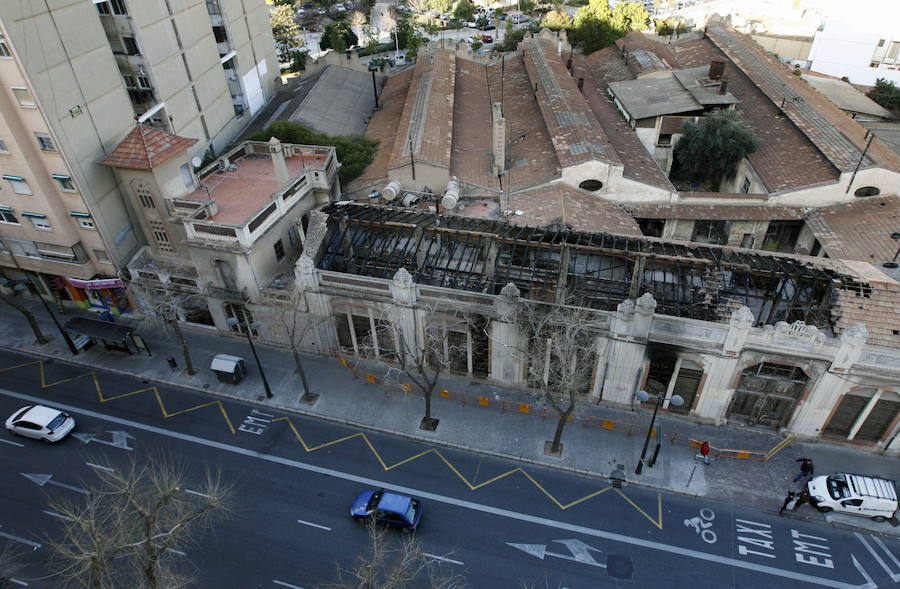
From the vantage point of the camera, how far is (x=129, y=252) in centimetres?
3872

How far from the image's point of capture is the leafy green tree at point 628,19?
7781cm

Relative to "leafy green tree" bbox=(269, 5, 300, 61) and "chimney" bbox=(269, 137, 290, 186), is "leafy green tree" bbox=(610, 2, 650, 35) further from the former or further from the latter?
"chimney" bbox=(269, 137, 290, 186)

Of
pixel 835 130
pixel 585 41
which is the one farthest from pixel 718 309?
pixel 585 41

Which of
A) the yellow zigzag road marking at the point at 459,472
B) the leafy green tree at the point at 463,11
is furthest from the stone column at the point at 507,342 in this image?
the leafy green tree at the point at 463,11

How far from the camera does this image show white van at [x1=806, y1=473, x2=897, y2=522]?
2603 centimetres

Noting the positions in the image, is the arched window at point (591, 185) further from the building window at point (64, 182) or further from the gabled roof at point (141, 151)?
the building window at point (64, 182)

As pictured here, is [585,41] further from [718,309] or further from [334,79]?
[718,309]

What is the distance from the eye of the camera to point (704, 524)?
26812 mm

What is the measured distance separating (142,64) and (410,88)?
2708 cm

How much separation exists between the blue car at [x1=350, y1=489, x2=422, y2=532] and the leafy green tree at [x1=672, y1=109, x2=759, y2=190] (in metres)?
39.1

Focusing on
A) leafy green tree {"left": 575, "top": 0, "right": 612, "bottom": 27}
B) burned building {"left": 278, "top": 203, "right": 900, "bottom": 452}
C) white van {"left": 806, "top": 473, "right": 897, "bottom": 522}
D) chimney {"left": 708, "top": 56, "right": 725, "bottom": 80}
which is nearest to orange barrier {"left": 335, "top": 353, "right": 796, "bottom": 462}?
burned building {"left": 278, "top": 203, "right": 900, "bottom": 452}

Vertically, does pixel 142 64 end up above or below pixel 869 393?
above

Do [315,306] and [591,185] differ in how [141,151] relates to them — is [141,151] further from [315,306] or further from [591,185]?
[591,185]

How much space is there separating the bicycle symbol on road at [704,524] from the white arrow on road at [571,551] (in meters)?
5.12
